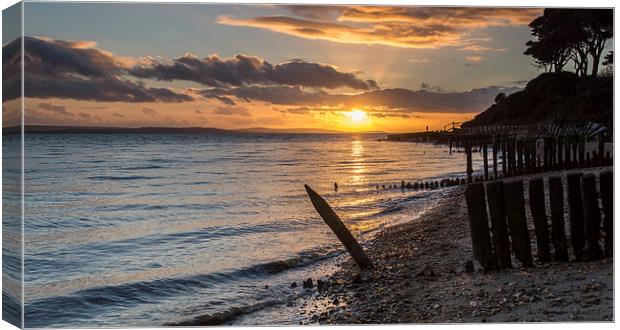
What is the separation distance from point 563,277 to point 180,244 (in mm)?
6218

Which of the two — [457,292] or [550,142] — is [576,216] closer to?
[457,292]

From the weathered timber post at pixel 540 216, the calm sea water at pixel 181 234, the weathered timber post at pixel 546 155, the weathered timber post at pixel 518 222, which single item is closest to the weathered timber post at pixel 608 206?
the weathered timber post at pixel 540 216

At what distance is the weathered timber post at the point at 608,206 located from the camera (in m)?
6.52

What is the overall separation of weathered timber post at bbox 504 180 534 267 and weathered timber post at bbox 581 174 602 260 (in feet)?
1.90

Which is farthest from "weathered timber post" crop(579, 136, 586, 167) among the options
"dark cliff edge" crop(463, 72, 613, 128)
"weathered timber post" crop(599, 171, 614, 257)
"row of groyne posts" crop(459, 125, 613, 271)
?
"weathered timber post" crop(599, 171, 614, 257)

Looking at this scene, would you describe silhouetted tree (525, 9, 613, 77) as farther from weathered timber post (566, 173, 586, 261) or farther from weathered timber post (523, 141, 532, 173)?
weathered timber post (523, 141, 532, 173)

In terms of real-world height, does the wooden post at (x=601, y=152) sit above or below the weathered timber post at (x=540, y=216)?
above

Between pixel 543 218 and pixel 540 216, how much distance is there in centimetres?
4

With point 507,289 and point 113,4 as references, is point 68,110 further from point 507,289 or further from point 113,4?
point 507,289

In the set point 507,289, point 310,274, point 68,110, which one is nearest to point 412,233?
point 310,274

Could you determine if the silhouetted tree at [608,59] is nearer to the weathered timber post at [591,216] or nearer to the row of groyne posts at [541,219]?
the row of groyne posts at [541,219]

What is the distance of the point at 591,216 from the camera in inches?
254

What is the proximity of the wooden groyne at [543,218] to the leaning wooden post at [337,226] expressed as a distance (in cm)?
183

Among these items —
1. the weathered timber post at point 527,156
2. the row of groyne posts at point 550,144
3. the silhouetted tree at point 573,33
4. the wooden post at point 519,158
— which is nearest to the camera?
the silhouetted tree at point 573,33
